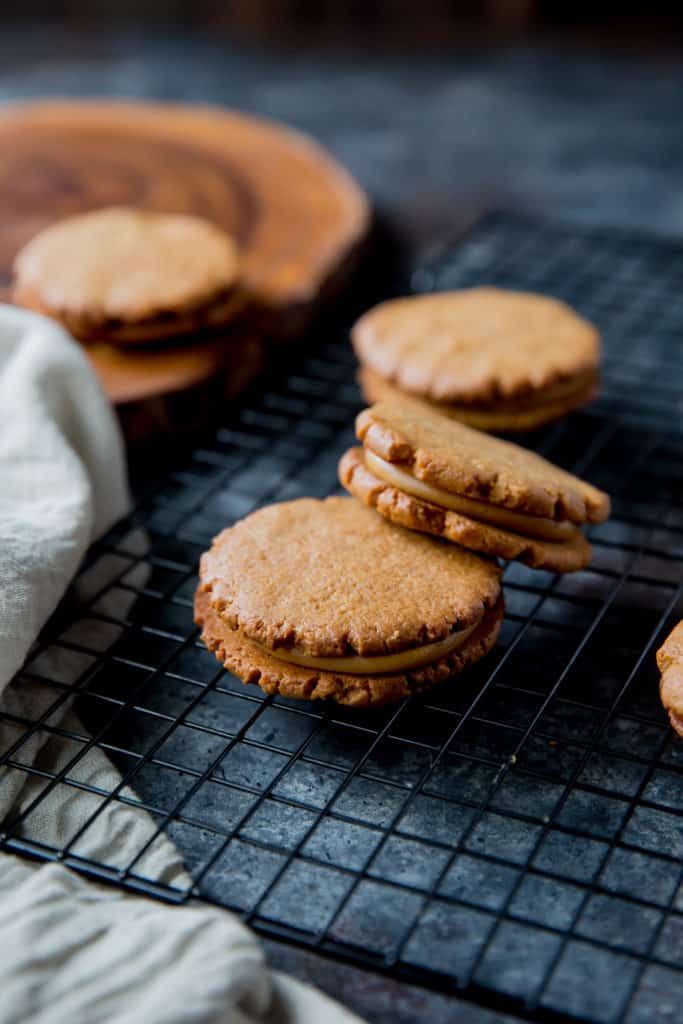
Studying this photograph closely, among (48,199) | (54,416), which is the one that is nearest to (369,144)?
(48,199)

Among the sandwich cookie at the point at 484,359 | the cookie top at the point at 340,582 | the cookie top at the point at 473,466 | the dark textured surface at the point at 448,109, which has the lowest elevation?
the dark textured surface at the point at 448,109

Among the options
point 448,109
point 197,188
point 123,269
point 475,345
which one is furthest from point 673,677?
point 448,109

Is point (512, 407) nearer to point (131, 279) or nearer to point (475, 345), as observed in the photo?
point (475, 345)

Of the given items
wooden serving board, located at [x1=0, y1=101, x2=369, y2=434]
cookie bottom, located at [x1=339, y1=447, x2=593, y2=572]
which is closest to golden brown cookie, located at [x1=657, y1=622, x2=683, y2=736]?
cookie bottom, located at [x1=339, y1=447, x2=593, y2=572]

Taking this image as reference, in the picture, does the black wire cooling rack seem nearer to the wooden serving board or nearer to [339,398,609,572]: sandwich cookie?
[339,398,609,572]: sandwich cookie

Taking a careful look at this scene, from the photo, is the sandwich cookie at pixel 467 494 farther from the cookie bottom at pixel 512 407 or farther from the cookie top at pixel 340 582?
the cookie bottom at pixel 512 407

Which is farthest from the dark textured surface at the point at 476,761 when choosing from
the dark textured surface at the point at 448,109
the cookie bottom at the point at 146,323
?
the dark textured surface at the point at 448,109

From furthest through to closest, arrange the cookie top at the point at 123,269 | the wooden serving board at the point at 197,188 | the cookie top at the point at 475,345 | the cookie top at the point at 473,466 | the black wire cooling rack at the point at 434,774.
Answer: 1. the wooden serving board at the point at 197,188
2. the cookie top at the point at 123,269
3. the cookie top at the point at 475,345
4. the cookie top at the point at 473,466
5. the black wire cooling rack at the point at 434,774
